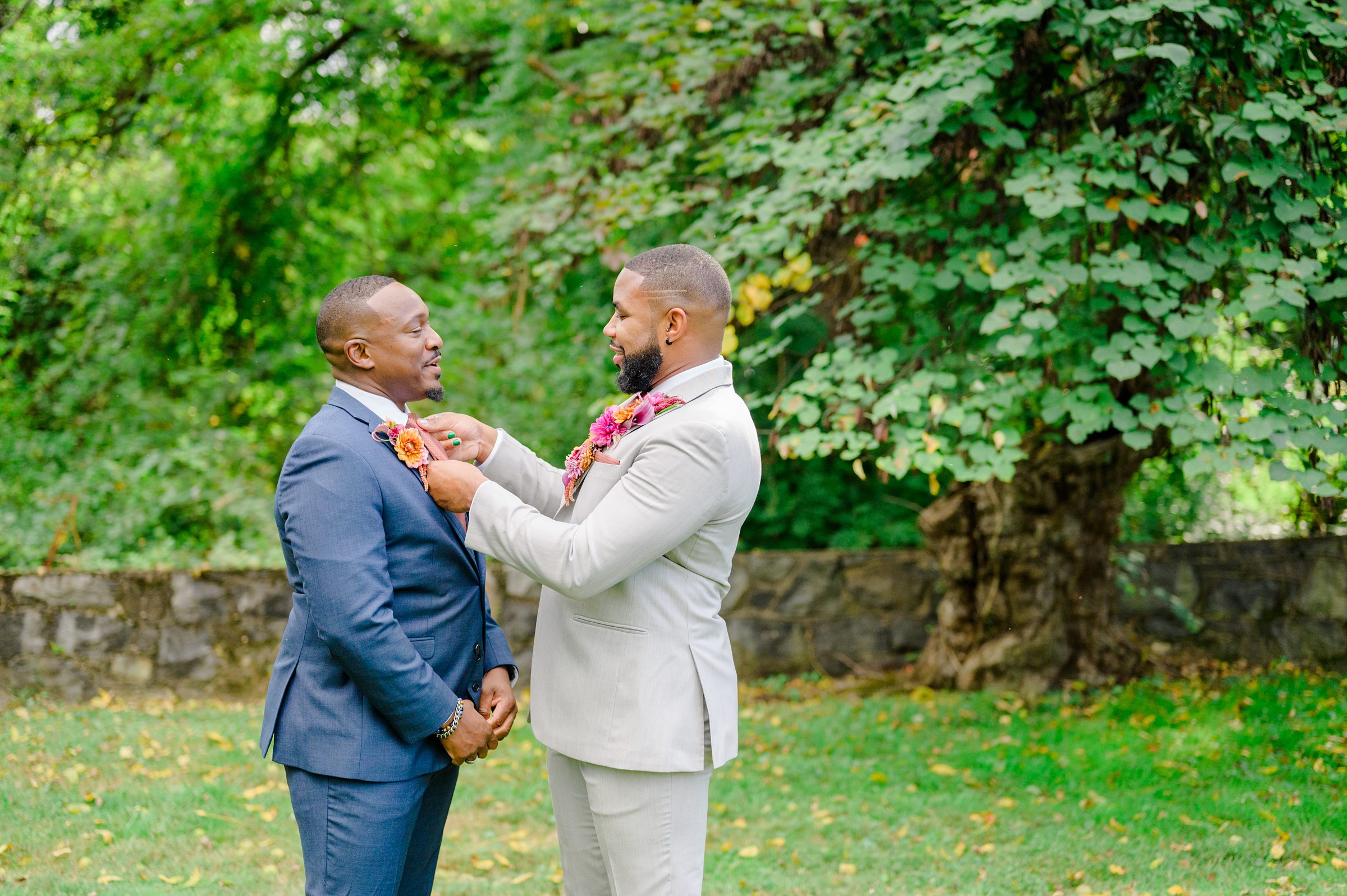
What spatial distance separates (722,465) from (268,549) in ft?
19.6

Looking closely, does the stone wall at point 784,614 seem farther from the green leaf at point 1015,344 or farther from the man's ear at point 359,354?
the man's ear at point 359,354

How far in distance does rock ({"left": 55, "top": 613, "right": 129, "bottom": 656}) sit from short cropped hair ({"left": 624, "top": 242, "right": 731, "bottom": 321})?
18.6 ft

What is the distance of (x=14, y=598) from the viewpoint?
660cm

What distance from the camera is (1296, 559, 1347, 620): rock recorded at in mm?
6840

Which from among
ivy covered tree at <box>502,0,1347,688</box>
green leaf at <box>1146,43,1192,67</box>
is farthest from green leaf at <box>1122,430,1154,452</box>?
green leaf at <box>1146,43,1192,67</box>

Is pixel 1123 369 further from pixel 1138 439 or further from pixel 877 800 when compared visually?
pixel 877 800

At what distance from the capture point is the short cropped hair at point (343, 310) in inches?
100.0

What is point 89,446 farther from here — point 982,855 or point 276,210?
point 982,855

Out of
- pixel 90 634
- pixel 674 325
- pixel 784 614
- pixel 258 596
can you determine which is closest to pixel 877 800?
pixel 784 614

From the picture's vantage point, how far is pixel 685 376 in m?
2.60

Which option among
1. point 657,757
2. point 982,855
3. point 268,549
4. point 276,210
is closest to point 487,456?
point 657,757

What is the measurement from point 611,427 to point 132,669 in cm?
554

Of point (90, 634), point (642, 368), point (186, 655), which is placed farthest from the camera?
point (186, 655)

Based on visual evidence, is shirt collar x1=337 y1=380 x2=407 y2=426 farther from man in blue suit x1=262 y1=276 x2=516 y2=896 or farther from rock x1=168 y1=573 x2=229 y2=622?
rock x1=168 y1=573 x2=229 y2=622
